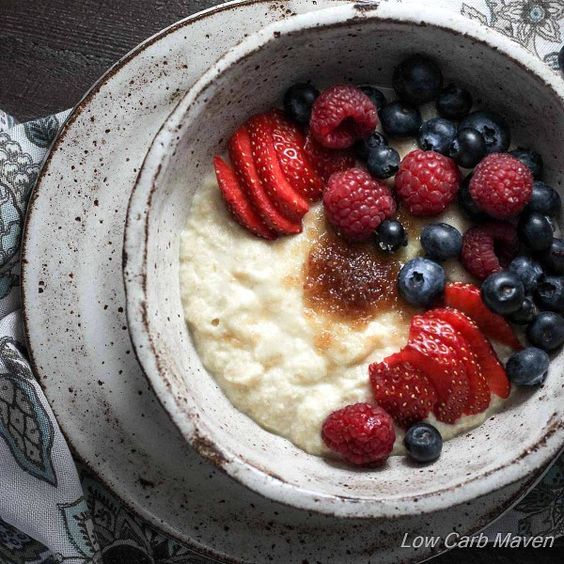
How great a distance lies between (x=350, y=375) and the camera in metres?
2.57

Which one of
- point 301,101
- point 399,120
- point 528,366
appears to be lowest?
point 528,366

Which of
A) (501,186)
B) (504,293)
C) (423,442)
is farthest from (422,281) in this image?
(423,442)

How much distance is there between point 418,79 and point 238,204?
0.67 meters

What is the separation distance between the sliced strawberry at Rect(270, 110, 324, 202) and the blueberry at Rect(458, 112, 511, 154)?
0.49 m

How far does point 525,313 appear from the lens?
2.51 metres

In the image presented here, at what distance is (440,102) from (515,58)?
0.28 metres

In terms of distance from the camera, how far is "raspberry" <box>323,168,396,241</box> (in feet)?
8.21

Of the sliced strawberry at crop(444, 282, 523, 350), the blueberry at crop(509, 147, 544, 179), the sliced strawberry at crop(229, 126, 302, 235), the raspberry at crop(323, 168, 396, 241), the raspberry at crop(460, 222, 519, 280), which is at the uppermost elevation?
the blueberry at crop(509, 147, 544, 179)

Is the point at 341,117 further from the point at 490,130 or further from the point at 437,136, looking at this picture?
the point at 490,130

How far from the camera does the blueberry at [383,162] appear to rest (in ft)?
8.37

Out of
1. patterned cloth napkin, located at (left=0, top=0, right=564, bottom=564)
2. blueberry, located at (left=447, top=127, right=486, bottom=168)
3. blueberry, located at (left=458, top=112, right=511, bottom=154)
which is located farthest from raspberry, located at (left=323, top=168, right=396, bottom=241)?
patterned cloth napkin, located at (left=0, top=0, right=564, bottom=564)

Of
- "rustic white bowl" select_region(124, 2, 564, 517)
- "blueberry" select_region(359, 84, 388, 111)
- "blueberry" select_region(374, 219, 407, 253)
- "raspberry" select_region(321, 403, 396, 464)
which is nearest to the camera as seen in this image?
"rustic white bowl" select_region(124, 2, 564, 517)

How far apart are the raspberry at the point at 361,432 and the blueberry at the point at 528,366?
0.40m

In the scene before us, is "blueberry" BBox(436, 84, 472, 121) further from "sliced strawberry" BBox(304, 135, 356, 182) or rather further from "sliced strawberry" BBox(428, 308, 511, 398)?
"sliced strawberry" BBox(428, 308, 511, 398)
